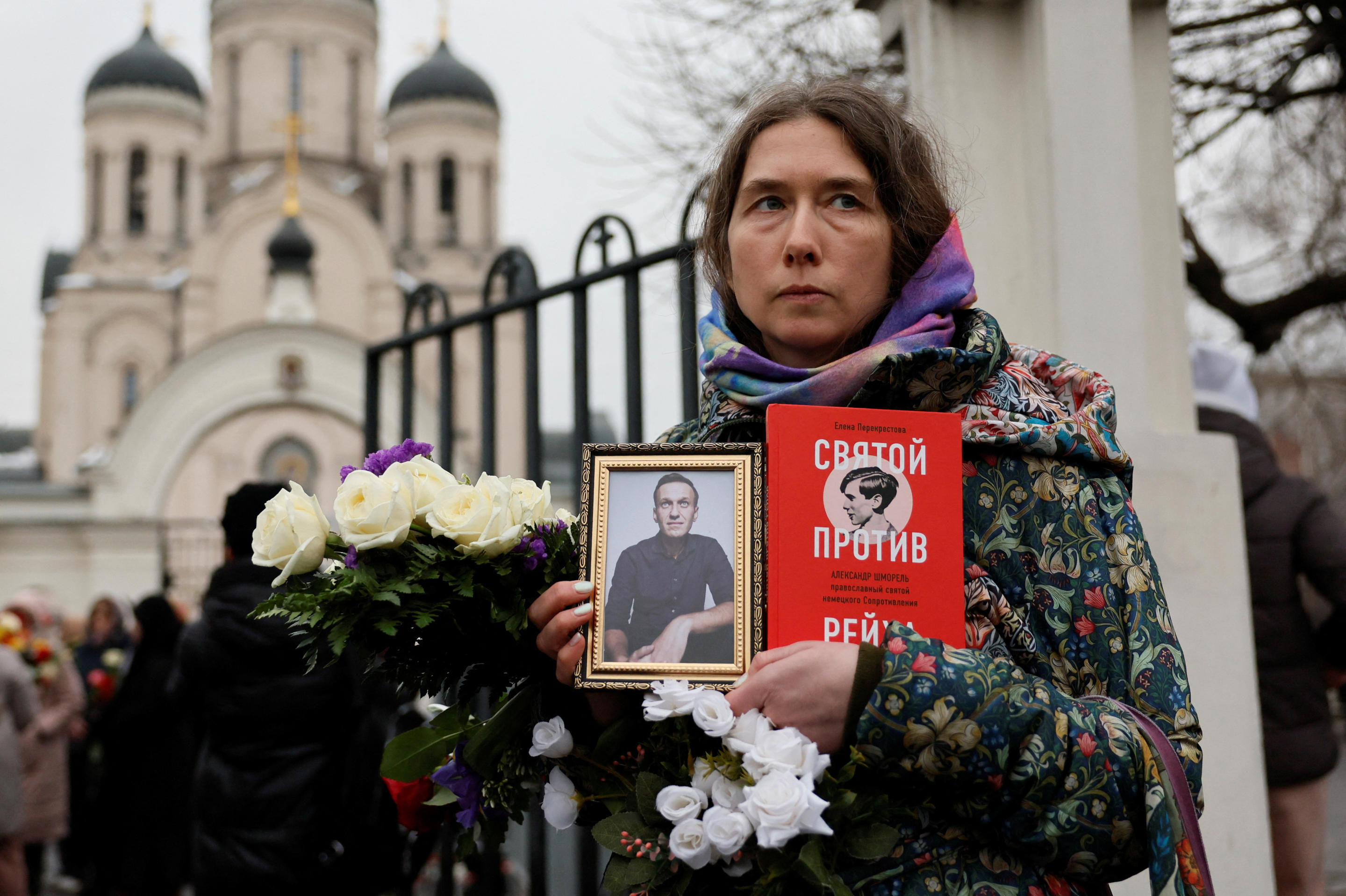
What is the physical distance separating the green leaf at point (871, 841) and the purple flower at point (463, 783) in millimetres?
602

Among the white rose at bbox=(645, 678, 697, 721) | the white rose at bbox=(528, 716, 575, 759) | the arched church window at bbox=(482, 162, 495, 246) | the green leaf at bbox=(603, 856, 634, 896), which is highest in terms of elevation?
the arched church window at bbox=(482, 162, 495, 246)

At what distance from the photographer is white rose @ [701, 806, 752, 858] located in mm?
1384

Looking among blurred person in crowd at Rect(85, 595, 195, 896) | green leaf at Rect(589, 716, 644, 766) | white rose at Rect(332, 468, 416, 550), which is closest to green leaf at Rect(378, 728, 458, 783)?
green leaf at Rect(589, 716, 644, 766)

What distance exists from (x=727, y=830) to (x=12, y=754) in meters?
5.53

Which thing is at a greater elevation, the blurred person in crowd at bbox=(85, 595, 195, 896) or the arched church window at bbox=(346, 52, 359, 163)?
the arched church window at bbox=(346, 52, 359, 163)

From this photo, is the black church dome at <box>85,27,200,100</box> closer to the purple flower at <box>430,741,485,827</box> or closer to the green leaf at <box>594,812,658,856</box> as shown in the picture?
the purple flower at <box>430,741,485,827</box>

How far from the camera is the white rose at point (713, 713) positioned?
142 cm

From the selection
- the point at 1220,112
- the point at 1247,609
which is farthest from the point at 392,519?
the point at 1220,112

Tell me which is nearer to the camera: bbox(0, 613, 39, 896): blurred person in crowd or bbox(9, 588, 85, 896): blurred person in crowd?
bbox(0, 613, 39, 896): blurred person in crowd

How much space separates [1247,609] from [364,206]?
41.1 metres

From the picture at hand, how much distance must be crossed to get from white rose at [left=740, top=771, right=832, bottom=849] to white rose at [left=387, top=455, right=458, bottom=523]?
565 mm

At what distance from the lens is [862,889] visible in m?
1.50

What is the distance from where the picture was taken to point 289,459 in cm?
3177

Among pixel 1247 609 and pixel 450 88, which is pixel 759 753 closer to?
pixel 1247 609
